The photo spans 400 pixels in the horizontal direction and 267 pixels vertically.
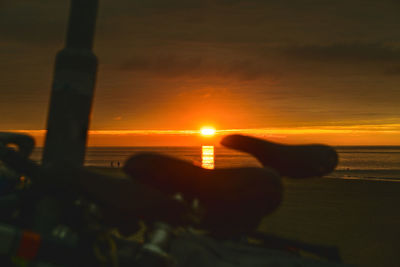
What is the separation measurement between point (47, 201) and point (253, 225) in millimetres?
1037

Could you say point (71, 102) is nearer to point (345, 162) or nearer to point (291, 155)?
point (291, 155)

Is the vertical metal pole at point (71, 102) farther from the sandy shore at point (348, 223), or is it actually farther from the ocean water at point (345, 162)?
the sandy shore at point (348, 223)

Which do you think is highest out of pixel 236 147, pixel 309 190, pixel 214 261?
pixel 236 147

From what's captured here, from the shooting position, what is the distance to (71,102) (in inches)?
81.2

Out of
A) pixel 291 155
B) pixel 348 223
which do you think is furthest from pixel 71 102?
pixel 348 223

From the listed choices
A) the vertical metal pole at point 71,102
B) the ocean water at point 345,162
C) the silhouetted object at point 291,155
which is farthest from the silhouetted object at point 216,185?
the vertical metal pole at point 71,102

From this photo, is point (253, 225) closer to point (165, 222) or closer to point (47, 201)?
point (165, 222)

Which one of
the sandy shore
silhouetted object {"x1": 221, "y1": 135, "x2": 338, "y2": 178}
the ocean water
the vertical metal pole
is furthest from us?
the ocean water

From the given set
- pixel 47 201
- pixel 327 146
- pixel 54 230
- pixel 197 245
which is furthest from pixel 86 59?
pixel 327 146

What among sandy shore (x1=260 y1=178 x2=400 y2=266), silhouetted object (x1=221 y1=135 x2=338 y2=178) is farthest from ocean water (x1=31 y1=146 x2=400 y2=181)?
sandy shore (x1=260 y1=178 x2=400 y2=266)

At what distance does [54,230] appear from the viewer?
1705mm

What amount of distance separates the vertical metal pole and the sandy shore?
3974 mm

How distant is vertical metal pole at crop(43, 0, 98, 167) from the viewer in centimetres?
205

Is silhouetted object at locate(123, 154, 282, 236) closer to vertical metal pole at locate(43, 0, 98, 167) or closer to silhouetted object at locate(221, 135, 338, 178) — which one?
silhouetted object at locate(221, 135, 338, 178)
